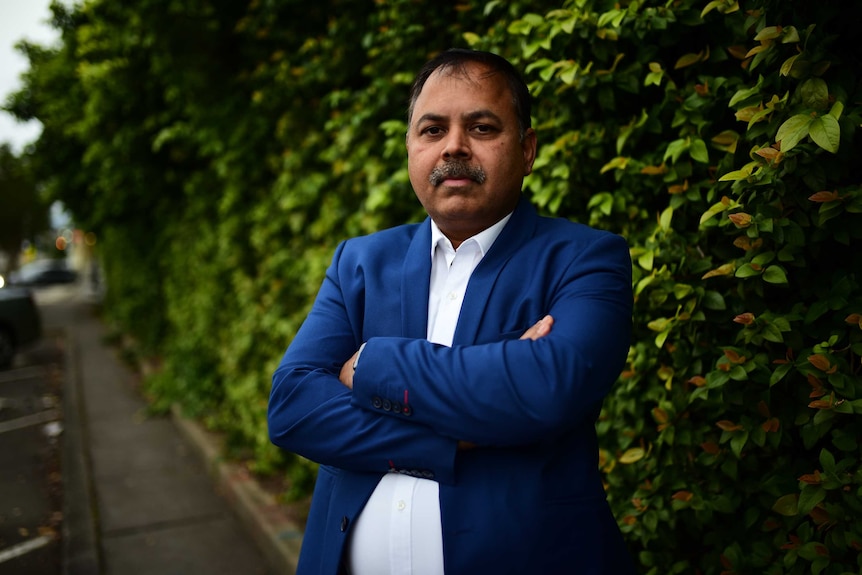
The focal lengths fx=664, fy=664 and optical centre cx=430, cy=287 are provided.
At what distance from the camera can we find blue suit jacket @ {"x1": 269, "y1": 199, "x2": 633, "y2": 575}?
1.52 m

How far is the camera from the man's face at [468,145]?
1.67 meters

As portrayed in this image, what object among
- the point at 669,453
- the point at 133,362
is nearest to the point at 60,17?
the point at 133,362

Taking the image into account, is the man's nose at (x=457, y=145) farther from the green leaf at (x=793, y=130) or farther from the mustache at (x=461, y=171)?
the green leaf at (x=793, y=130)

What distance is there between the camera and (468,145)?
5.49 feet

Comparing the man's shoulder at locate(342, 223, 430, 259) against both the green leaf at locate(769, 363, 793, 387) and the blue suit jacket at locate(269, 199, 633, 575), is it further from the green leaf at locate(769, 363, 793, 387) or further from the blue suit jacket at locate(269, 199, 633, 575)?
the green leaf at locate(769, 363, 793, 387)

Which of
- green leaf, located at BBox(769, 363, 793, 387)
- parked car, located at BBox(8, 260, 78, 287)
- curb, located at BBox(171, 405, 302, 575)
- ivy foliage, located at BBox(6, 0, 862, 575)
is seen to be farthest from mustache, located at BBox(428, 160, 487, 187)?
parked car, located at BBox(8, 260, 78, 287)

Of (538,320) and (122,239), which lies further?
(122,239)

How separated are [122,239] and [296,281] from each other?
10158 mm

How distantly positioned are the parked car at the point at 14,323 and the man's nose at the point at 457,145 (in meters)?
12.3

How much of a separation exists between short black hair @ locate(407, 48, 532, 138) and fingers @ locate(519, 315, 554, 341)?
0.51 m

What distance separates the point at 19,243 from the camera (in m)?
41.2

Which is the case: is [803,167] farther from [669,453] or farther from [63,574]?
[63,574]

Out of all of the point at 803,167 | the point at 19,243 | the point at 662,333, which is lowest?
the point at 19,243

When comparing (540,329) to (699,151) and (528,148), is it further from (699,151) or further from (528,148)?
(699,151)
